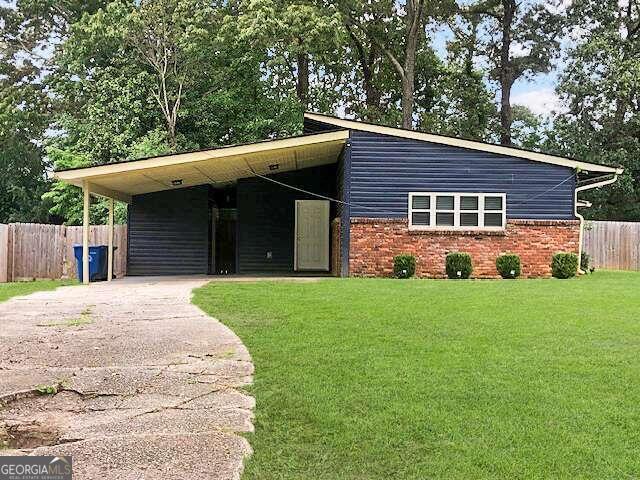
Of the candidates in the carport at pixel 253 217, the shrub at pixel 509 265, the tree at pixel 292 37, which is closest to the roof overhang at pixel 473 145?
the carport at pixel 253 217

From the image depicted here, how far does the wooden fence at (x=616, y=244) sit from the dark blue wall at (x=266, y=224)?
9.62 metres

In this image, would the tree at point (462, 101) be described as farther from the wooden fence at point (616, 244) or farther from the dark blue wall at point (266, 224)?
the dark blue wall at point (266, 224)

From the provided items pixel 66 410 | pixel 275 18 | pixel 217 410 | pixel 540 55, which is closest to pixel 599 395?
pixel 217 410

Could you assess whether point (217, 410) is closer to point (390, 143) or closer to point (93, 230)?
point (390, 143)

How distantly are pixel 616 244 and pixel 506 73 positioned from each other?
37.6ft

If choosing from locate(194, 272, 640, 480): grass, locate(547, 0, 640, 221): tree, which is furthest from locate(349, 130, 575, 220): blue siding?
locate(547, 0, 640, 221): tree

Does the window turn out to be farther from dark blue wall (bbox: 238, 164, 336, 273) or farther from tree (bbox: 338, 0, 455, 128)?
tree (bbox: 338, 0, 455, 128)

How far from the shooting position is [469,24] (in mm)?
32875

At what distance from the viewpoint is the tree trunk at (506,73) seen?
99.3ft

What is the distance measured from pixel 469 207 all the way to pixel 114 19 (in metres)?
14.9

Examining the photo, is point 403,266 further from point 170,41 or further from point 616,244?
point 170,41

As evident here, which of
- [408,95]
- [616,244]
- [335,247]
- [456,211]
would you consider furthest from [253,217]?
[616,244]

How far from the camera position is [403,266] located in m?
15.4

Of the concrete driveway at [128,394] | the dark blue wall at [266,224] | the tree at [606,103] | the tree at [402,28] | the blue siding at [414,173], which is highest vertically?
the tree at [402,28]
